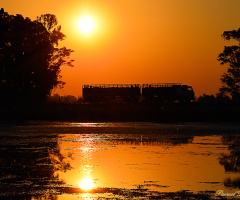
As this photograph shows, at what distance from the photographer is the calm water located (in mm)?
13039

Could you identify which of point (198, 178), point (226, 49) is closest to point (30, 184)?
point (198, 178)

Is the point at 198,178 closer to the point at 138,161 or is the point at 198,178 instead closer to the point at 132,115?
the point at 138,161

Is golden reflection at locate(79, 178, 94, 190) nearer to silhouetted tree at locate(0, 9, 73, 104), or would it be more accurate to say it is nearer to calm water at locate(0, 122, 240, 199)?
calm water at locate(0, 122, 240, 199)

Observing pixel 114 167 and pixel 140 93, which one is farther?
pixel 140 93

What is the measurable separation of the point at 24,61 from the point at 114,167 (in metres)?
53.7

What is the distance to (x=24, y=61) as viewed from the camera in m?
68.9

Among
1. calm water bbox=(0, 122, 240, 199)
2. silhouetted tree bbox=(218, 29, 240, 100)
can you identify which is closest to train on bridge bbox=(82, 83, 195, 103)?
silhouetted tree bbox=(218, 29, 240, 100)

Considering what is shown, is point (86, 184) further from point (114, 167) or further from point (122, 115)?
point (122, 115)

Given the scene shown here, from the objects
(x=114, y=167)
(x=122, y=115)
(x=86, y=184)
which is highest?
(x=122, y=115)

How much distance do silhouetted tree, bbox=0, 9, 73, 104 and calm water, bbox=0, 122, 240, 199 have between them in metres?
42.8

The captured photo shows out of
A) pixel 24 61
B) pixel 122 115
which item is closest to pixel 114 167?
pixel 122 115

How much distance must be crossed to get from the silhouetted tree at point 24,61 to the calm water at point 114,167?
42.8 m

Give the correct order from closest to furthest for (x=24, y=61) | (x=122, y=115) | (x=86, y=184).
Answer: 1. (x=86, y=184)
2. (x=122, y=115)
3. (x=24, y=61)

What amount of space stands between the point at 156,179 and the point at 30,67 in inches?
2179
